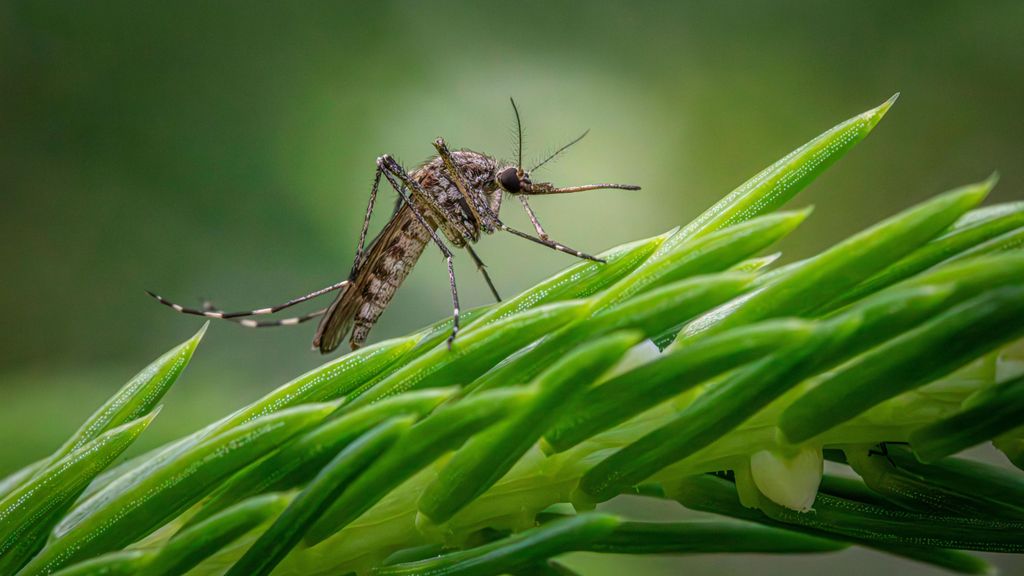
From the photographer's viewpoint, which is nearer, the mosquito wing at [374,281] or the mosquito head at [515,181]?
the mosquito wing at [374,281]

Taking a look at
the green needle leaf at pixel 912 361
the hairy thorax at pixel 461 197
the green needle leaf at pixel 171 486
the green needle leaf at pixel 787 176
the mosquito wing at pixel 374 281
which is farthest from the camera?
the hairy thorax at pixel 461 197

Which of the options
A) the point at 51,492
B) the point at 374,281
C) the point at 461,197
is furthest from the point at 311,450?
the point at 461,197

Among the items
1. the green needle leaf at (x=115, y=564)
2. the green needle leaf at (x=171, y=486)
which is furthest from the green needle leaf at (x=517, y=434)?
the green needle leaf at (x=115, y=564)

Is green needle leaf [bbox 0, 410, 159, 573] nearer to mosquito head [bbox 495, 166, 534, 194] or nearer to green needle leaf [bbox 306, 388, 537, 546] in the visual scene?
green needle leaf [bbox 306, 388, 537, 546]

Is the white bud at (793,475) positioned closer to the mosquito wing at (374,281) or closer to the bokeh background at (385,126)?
the mosquito wing at (374,281)

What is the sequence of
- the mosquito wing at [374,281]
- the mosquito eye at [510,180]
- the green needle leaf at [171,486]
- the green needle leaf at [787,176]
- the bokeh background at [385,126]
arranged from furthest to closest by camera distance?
1. the bokeh background at [385,126]
2. the mosquito eye at [510,180]
3. the mosquito wing at [374,281]
4. the green needle leaf at [787,176]
5. the green needle leaf at [171,486]

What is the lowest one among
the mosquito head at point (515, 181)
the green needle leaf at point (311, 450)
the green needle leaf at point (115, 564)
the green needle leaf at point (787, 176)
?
the green needle leaf at point (115, 564)

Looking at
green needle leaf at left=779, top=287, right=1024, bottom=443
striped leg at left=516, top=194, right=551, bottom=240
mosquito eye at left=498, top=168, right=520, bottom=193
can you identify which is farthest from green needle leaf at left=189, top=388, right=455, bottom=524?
mosquito eye at left=498, top=168, right=520, bottom=193
